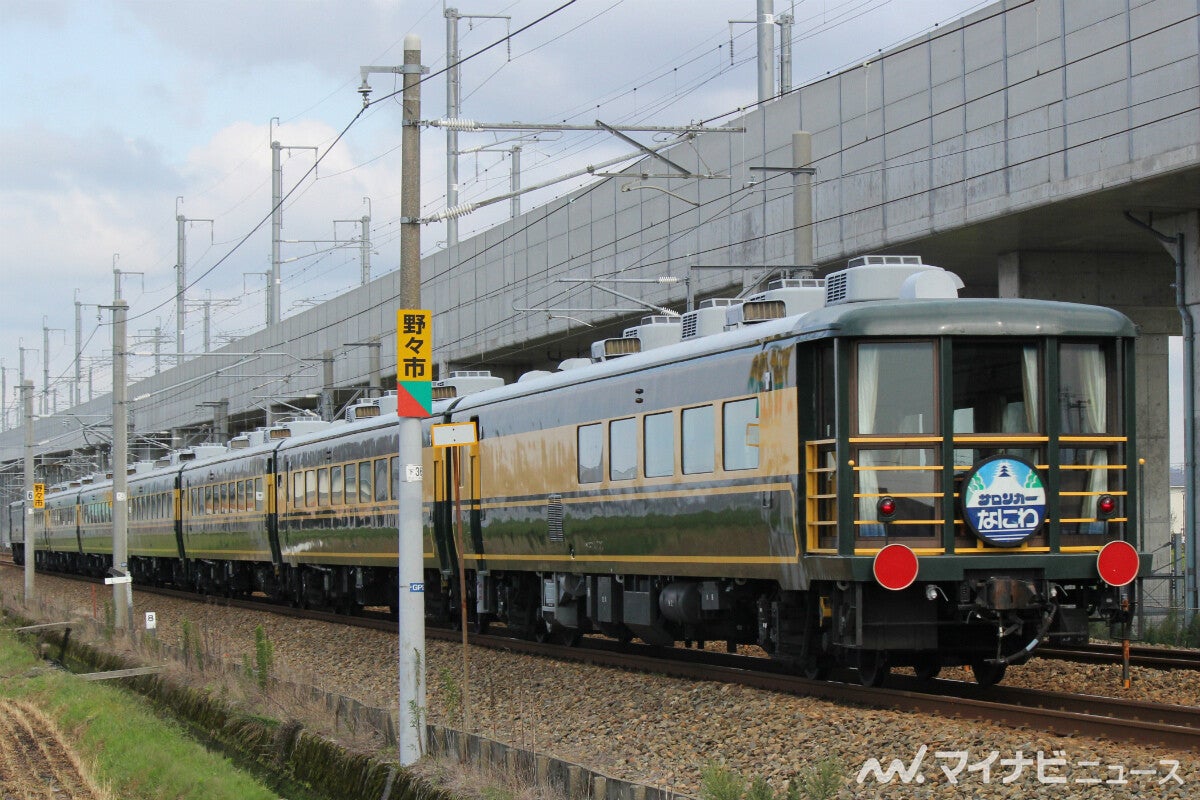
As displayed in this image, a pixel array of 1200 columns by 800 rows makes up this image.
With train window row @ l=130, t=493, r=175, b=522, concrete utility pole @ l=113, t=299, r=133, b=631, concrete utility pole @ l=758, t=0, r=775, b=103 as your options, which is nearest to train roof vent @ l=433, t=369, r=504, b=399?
concrete utility pole @ l=113, t=299, r=133, b=631

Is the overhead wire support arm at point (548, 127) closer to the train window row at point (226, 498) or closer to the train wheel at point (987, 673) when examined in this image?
the train wheel at point (987, 673)

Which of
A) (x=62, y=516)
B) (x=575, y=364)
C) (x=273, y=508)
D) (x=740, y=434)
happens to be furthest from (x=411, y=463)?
(x=62, y=516)

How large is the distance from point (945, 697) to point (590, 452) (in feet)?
20.2

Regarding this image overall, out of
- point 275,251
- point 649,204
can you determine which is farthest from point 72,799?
point 275,251

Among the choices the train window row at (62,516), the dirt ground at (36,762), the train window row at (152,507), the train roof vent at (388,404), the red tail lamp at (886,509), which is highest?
the train roof vent at (388,404)

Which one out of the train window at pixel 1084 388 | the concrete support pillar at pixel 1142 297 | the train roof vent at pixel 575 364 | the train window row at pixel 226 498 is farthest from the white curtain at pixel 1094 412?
the train window row at pixel 226 498

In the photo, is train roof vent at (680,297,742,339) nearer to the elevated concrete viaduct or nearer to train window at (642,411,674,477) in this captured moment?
train window at (642,411,674,477)

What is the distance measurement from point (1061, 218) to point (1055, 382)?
10.8 m

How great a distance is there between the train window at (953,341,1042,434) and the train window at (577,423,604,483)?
5.17 metres

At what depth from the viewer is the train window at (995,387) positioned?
41.6ft

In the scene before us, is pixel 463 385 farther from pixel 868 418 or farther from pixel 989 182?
pixel 868 418

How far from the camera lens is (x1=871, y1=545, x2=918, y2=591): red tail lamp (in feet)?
39.3

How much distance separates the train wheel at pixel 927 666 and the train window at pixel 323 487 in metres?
15.8

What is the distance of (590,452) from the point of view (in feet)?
57.0
